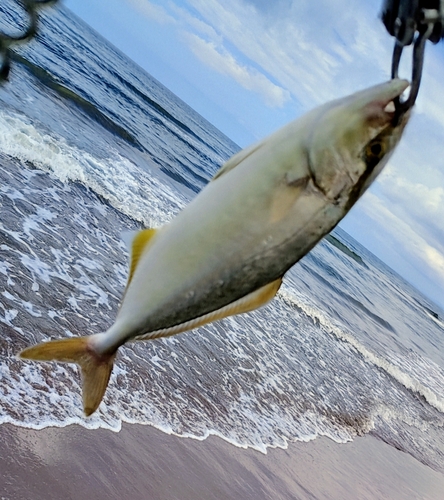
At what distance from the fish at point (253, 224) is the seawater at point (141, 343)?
145 inches

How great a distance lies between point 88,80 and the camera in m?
30.9

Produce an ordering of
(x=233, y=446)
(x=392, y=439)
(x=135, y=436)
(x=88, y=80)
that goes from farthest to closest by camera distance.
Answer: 1. (x=88, y=80)
2. (x=392, y=439)
3. (x=233, y=446)
4. (x=135, y=436)

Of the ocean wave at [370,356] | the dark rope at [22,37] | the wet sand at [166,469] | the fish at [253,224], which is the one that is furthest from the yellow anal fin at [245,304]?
the ocean wave at [370,356]

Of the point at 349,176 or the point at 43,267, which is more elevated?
the point at 349,176

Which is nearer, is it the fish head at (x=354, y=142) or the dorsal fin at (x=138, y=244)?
the fish head at (x=354, y=142)

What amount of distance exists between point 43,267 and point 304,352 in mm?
6750

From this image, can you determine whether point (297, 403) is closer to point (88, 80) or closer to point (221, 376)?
point (221, 376)

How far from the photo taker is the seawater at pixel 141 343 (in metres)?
6.22

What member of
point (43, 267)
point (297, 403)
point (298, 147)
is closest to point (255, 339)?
point (297, 403)

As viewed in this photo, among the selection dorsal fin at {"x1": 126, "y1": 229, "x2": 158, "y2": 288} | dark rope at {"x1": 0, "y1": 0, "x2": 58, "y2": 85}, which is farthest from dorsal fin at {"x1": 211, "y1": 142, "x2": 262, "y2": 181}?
dark rope at {"x1": 0, "y1": 0, "x2": 58, "y2": 85}

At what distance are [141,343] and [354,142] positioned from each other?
665 cm

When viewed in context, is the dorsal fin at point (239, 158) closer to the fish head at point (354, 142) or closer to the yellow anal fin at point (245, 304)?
the fish head at point (354, 142)

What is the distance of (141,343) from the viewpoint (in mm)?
7805

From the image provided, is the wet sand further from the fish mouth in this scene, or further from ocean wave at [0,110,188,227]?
ocean wave at [0,110,188,227]
